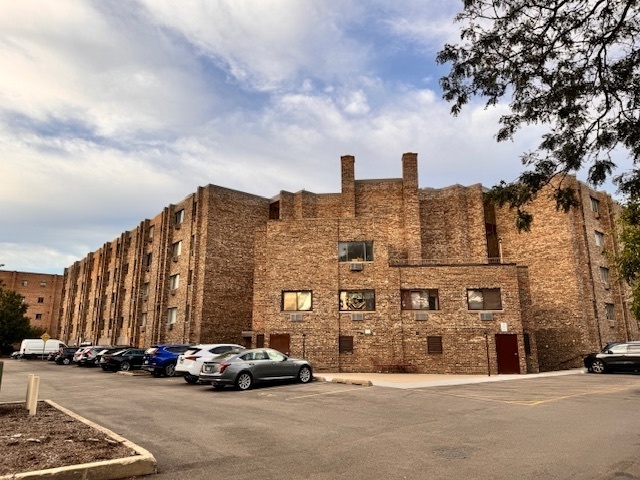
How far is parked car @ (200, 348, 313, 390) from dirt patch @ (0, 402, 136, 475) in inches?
279

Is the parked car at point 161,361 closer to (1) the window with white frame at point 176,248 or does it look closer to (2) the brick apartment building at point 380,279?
(2) the brick apartment building at point 380,279

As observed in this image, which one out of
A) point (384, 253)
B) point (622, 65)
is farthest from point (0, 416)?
point (384, 253)

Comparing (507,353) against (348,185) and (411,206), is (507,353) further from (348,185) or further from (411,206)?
(348,185)

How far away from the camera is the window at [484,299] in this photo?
2550 cm

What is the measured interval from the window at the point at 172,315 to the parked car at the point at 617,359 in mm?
28652

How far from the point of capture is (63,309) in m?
71.9

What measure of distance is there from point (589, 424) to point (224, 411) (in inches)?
320

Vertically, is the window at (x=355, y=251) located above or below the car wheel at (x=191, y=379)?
above

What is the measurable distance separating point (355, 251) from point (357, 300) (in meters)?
2.88

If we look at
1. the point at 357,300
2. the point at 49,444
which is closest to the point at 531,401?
the point at 49,444

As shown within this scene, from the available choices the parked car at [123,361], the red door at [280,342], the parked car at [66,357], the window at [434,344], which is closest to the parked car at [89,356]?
the parked car at [66,357]

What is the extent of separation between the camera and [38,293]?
79875 mm

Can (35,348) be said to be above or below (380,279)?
below

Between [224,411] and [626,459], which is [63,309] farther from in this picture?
[626,459]
